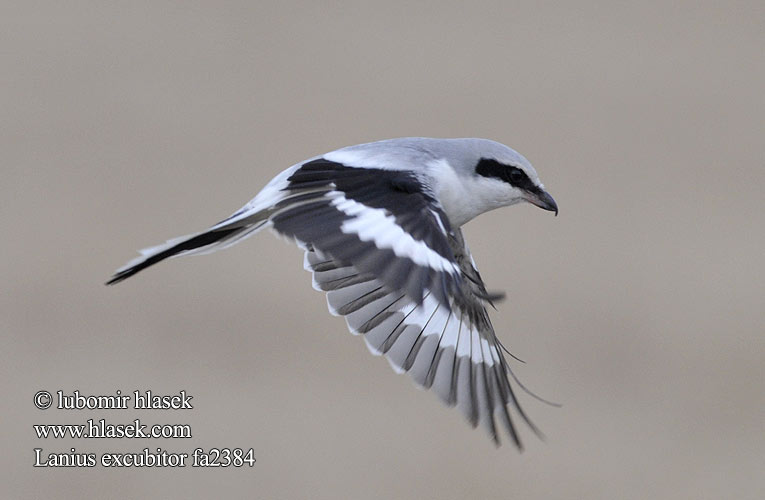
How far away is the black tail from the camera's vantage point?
263cm

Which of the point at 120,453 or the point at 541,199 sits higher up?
the point at 541,199

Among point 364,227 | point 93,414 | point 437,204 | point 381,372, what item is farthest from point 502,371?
point 381,372

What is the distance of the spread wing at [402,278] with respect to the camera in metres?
2.36

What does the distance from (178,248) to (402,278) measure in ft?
2.16

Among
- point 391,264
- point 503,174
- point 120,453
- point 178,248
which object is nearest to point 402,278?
point 391,264

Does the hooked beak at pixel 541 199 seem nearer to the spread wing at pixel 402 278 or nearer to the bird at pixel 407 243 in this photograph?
the bird at pixel 407 243

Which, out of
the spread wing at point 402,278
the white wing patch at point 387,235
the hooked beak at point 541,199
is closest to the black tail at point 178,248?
the spread wing at point 402,278

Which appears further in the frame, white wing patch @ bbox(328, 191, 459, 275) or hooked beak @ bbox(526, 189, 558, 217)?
hooked beak @ bbox(526, 189, 558, 217)

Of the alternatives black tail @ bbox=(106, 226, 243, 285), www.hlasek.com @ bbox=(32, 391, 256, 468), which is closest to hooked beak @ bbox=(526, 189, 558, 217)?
black tail @ bbox=(106, 226, 243, 285)

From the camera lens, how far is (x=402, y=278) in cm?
230

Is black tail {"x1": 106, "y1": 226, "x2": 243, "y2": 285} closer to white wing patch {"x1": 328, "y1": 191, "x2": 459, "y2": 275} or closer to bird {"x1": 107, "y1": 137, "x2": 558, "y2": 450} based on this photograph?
bird {"x1": 107, "y1": 137, "x2": 558, "y2": 450}

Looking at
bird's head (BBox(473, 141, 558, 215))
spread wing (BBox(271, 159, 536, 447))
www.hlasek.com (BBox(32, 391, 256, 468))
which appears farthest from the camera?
www.hlasek.com (BBox(32, 391, 256, 468))

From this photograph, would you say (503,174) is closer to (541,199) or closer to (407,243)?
(541,199)

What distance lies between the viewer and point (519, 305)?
686cm
